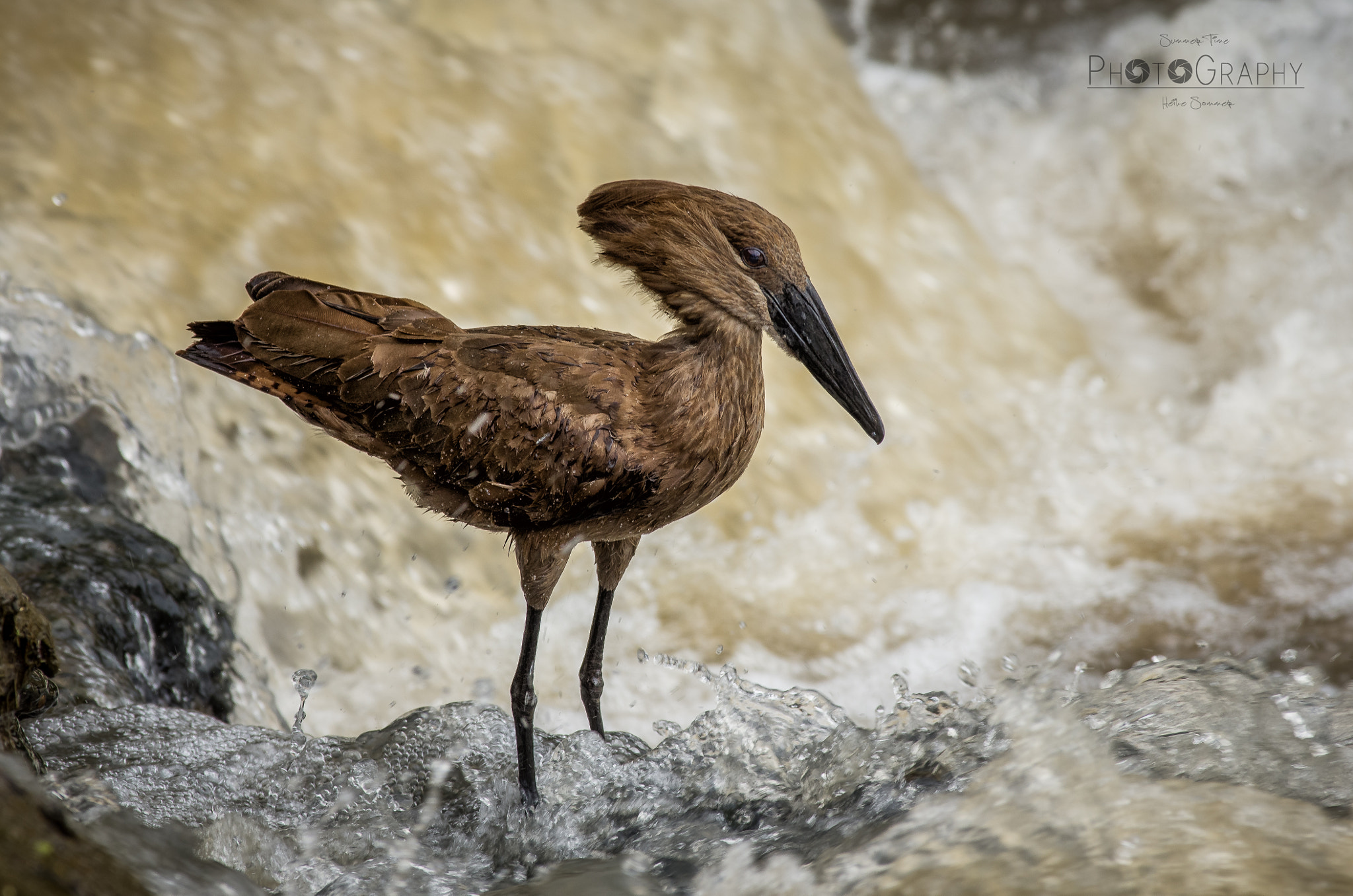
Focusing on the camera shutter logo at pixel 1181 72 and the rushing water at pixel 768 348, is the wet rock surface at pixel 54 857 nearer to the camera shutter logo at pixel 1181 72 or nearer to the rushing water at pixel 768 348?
Result: the rushing water at pixel 768 348

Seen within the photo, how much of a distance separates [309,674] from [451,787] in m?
0.70

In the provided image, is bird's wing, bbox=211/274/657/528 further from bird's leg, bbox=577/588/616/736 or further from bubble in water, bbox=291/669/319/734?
bubble in water, bbox=291/669/319/734

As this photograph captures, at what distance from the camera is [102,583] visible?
3.63 meters

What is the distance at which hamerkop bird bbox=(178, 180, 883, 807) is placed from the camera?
2.87m

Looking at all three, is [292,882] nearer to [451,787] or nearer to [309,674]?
[451,787]

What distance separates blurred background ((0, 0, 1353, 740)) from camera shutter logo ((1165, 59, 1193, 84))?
1.01 feet

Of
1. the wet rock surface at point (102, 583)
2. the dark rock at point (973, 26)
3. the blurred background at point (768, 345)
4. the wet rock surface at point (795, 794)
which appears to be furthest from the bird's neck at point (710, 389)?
the dark rock at point (973, 26)

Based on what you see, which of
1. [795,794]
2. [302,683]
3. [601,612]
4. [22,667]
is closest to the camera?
[22,667]

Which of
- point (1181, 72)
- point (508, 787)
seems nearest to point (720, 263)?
point (508, 787)

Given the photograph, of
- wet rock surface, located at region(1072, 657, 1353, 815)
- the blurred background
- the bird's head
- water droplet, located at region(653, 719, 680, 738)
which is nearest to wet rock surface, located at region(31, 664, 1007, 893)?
water droplet, located at region(653, 719, 680, 738)

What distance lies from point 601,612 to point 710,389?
950 millimetres

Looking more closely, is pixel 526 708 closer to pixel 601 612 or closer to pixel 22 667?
pixel 601 612

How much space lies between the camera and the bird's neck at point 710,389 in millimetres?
2863

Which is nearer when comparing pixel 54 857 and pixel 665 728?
pixel 54 857
